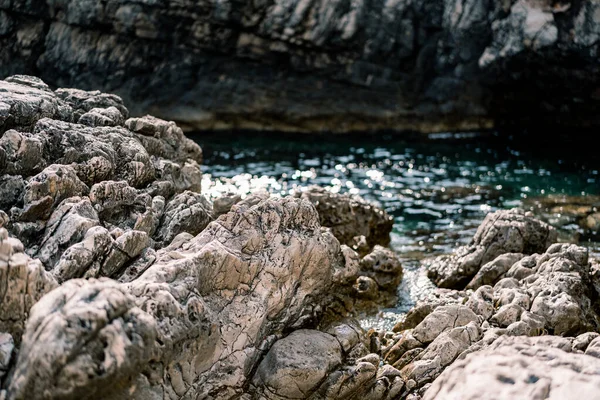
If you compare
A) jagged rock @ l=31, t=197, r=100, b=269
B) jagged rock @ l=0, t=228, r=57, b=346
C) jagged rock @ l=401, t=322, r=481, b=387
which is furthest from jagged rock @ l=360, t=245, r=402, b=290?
jagged rock @ l=0, t=228, r=57, b=346

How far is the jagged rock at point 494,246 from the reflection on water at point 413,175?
134 centimetres

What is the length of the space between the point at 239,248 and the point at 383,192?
70.0ft

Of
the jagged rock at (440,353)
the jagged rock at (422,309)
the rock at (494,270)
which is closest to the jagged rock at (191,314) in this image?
the jagged rock at (440,353)

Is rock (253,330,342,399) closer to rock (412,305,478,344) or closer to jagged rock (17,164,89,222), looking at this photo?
rock (412,305,478,344)

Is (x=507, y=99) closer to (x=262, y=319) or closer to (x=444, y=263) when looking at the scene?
(x=444, y=263)

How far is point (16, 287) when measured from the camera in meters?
10.6

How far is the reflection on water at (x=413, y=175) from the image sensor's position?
2966 centimetres

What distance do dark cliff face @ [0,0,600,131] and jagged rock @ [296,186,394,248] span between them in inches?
867

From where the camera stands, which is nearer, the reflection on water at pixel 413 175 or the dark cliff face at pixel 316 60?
the reflection on water at pixel 413 175

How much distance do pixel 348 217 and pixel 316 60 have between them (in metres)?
24.7

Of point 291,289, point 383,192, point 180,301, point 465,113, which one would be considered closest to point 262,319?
point 291,289

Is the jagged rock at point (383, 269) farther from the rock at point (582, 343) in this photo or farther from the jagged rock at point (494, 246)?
the rock at point (582, 343)

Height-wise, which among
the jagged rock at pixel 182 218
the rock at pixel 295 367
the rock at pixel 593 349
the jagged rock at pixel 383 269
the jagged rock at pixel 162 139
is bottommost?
the jagged rock at pixel 383 269

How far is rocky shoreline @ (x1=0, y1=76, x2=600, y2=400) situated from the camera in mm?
9438
